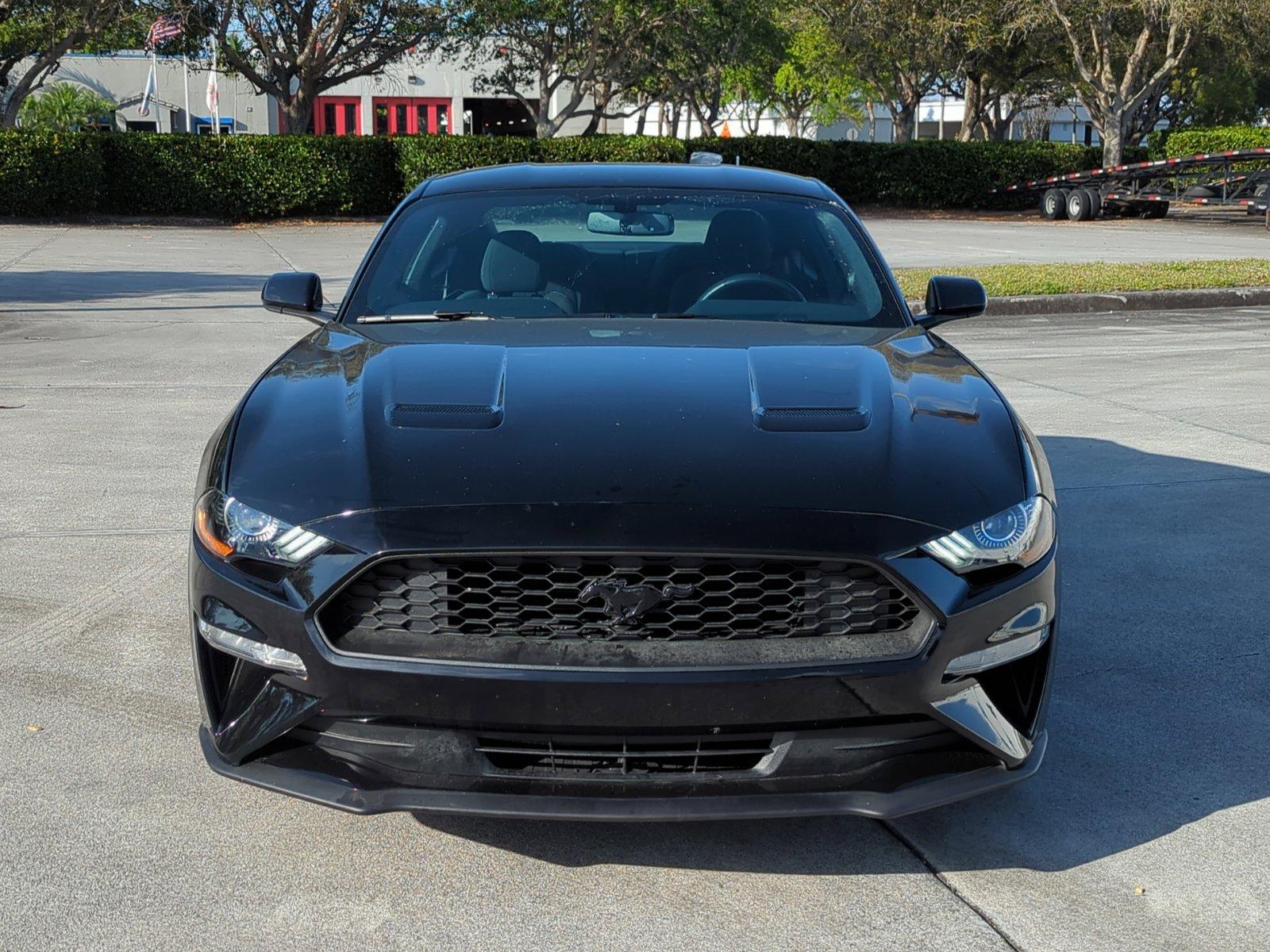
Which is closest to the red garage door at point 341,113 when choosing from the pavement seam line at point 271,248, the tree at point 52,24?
the tree at point 52,24

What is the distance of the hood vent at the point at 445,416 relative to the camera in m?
3.17

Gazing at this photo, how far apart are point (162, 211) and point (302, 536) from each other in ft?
89.4

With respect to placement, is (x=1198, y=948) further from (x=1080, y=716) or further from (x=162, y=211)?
(x=162, y=211)

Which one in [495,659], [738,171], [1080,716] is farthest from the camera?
[738,171]

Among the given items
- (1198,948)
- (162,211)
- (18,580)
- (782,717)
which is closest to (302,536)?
(782,717)

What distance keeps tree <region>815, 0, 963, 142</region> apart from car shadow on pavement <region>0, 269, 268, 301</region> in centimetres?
2483

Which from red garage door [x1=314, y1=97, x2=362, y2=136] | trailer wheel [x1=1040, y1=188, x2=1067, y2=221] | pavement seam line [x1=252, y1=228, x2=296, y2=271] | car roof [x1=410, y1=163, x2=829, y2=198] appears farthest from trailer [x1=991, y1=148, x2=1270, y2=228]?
red garage door [x1=314, y1=97, x2=362, y2=136]

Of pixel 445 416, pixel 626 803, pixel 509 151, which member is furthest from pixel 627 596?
pixel 509 151

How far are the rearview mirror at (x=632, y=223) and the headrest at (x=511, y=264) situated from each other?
24 cm

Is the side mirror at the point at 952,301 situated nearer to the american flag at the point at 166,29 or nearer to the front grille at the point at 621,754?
the front grille at the point at 621,754

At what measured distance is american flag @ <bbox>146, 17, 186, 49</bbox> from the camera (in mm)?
29625

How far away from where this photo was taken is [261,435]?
3221 millimetres

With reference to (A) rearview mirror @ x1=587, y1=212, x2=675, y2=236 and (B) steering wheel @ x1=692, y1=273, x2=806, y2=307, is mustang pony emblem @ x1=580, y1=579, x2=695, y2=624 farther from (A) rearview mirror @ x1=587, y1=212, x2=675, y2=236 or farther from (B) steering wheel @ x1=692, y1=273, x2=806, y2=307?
(A) rearview mirror @ x1=587, y1=212, x2=675, y2=236

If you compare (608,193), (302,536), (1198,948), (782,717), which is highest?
(608,193)
